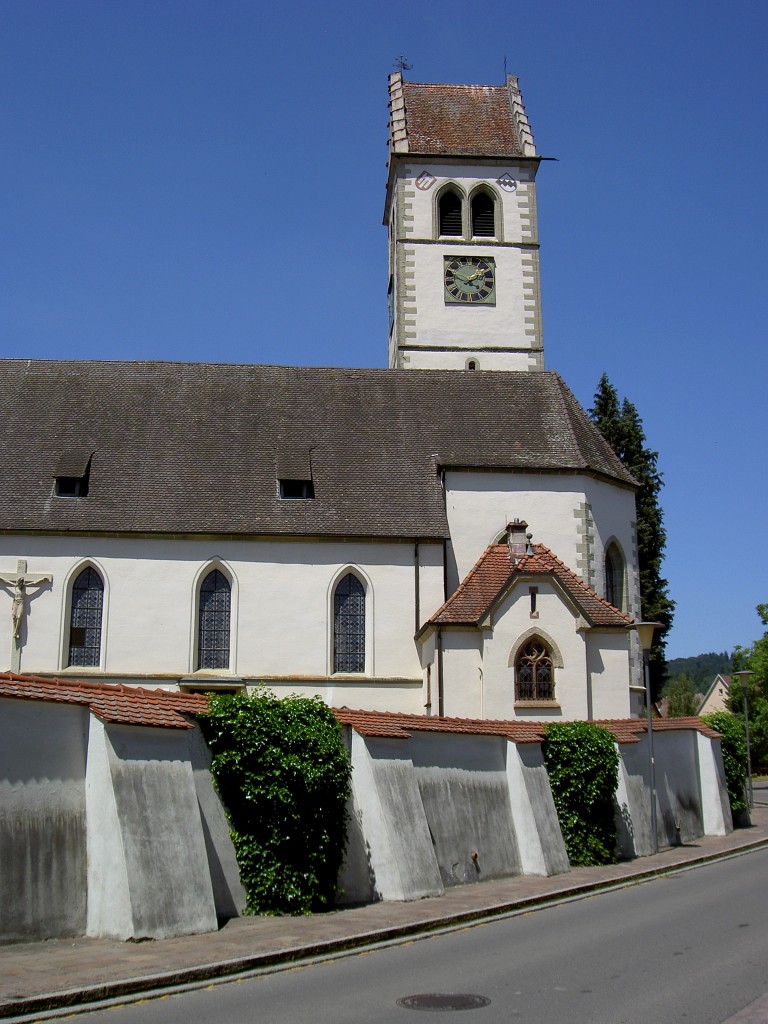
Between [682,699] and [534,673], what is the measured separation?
95.8 m

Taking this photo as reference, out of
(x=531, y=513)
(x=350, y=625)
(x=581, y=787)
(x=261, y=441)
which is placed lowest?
(x=581, y=787)

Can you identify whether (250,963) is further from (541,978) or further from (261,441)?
(261,441)

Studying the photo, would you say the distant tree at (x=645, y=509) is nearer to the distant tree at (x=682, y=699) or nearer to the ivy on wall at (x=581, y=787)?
the ivy on wall at (x=581, y=787)

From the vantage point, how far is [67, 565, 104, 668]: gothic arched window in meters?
26.0

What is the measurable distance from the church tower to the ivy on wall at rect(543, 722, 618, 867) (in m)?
18.4

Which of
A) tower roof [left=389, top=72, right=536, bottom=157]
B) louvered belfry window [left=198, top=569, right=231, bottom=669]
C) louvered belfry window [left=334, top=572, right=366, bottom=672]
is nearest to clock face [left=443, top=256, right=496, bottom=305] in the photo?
tower roof [left=389, top=72, right=536, bottom=157]

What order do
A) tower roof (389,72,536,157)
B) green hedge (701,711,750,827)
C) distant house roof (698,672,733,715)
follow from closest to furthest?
1. green hedge (701,711,750,827)
2. tower roof (389,72,536,157)
3. distant house roof (698,672,733,715)

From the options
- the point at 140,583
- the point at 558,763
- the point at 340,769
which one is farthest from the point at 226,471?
the point at 340,769

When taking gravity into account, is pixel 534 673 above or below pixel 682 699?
below

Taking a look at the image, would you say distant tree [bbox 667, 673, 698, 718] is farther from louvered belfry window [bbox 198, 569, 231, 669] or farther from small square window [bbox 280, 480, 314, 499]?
louvered belfry window [bbox 198, 569, 231, 669]

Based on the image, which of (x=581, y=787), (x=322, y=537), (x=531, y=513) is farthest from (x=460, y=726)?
(x=531, y=513)

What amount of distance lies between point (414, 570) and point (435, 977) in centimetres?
1707

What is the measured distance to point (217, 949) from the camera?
11289mm

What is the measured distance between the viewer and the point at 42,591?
26.0m
